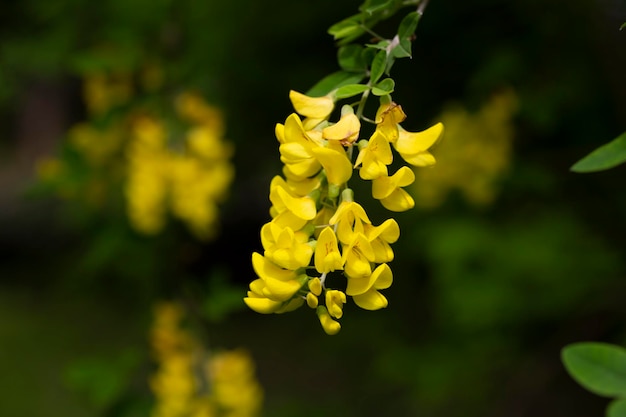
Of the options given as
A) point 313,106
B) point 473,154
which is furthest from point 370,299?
point 473,154

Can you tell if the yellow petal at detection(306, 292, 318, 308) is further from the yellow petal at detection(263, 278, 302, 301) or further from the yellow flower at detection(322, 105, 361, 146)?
the yellow flower at detection(322, 105, 361, 146)

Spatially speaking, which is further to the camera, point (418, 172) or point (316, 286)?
point (418, 172)

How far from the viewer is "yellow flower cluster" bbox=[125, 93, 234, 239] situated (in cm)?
205

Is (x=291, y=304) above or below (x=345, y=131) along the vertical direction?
below

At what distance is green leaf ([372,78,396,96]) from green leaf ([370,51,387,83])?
2 cm

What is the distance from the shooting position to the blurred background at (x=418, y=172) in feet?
6.75

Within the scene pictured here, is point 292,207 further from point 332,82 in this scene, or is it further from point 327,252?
point 332,82

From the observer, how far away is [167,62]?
209 cm

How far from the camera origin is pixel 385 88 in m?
0.75

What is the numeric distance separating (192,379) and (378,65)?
1.38 meters

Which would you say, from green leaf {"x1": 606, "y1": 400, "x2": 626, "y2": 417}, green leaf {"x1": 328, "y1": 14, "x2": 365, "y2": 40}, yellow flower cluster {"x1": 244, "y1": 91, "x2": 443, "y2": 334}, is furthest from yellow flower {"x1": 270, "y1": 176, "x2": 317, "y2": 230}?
green leaf {"x1": 606, "y1": 400, "x2": 626, "y2": 417}

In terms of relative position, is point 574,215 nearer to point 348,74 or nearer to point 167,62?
point 167,62

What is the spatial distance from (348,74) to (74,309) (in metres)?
5.81

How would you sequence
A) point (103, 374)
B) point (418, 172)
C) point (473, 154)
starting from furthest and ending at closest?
point (418, 172) < point (473, 154) < point (103, 374)
